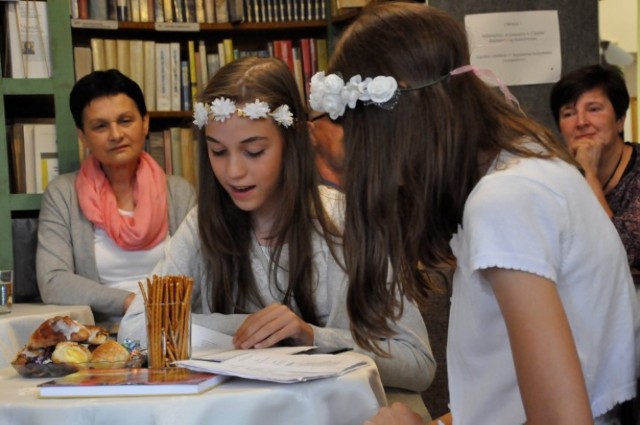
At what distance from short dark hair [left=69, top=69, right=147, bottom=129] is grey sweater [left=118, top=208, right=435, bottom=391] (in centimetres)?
130

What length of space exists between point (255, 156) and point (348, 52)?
2.69 feet

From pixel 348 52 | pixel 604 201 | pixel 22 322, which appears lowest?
pixel 22 322

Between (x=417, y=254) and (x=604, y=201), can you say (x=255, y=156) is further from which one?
(x=604, y=201)

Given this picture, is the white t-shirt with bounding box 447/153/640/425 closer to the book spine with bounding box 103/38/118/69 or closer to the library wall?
the library wall

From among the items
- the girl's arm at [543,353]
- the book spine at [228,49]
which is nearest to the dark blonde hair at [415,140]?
the girl's arm at [543,353]

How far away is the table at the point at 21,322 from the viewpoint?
258 cm

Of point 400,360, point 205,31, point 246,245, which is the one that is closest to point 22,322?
point 246,245

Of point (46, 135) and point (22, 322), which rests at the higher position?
point (46, 135)

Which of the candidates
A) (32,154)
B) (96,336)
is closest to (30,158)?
(32,154)

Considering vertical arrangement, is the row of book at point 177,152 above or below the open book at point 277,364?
above

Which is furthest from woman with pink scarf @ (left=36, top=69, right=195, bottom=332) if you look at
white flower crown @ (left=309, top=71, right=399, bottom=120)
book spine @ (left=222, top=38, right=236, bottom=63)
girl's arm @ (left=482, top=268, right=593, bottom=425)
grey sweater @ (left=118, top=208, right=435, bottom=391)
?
girl's arm @ (left=482, top=268, right=593, bottom=425)

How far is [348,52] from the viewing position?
4.16ft

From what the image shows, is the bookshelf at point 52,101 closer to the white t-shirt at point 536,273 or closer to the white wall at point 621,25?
the white t-shirt at point 536,273

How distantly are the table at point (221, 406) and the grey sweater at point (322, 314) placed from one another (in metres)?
0.38
